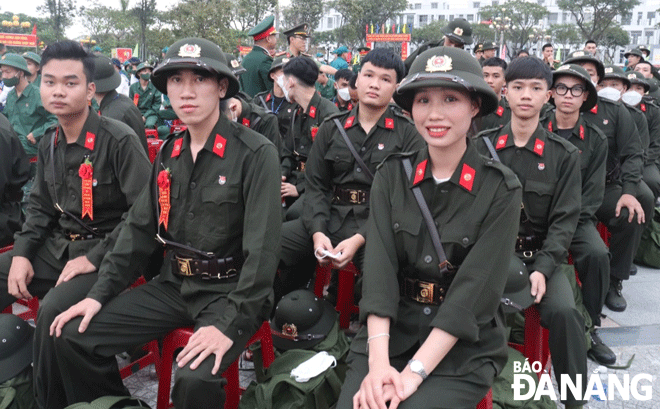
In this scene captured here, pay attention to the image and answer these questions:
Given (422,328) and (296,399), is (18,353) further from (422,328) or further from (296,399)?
(422,328)

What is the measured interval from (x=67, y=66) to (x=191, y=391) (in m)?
1.94

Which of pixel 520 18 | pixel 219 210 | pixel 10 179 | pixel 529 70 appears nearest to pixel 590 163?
pixel 529 70

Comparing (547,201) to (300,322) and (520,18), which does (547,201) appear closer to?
(300,322)

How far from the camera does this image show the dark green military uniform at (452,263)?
2.07 metres

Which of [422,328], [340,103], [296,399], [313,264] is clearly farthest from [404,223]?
[340,103]

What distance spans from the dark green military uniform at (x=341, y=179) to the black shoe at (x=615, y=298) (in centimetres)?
215

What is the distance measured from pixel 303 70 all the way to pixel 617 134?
2.79 meters

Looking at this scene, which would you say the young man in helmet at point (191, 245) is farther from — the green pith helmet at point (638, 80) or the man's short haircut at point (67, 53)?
the green pith helmet at point (638, 80)

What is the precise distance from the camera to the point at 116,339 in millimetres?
2564

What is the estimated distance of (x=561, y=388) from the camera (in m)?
2.89

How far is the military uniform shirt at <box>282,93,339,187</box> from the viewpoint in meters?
5.10

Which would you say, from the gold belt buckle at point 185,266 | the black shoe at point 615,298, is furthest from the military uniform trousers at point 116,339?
the black shoe at point 615,298

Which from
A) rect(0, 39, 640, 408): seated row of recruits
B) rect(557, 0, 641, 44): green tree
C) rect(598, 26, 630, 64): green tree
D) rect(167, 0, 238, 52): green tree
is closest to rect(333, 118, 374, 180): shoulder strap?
rect(0, 39, 640, 408): seated row of recruits

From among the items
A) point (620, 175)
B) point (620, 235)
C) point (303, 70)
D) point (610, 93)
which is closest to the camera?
point (620, 235)
